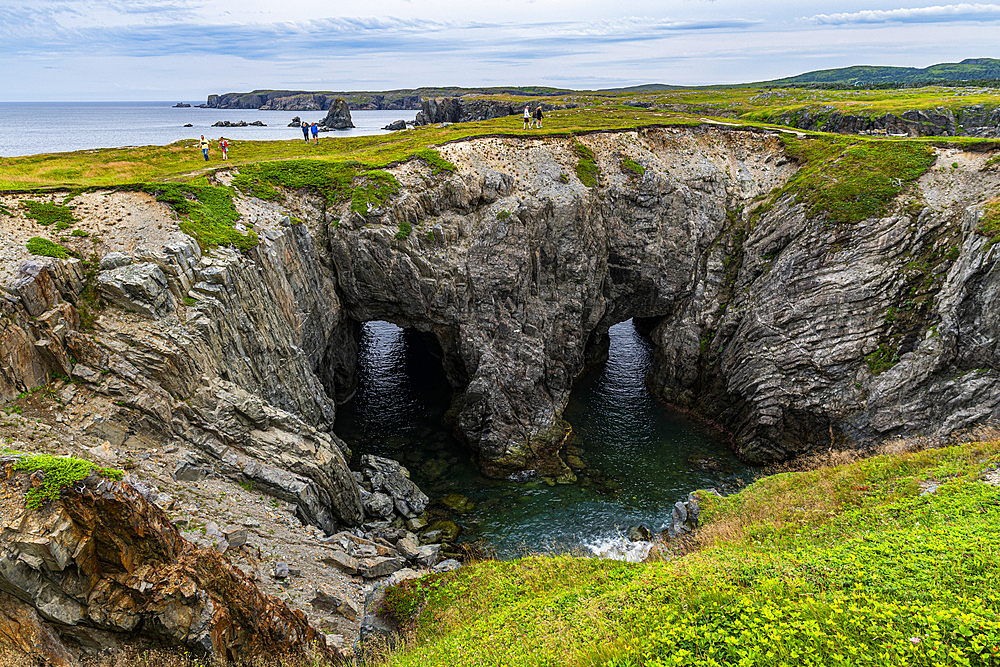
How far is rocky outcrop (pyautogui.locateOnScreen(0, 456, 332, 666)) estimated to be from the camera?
1195cm

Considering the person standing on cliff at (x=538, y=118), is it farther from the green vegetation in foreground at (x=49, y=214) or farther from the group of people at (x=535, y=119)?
the green vegetation in foreground at (x=49, y=214)

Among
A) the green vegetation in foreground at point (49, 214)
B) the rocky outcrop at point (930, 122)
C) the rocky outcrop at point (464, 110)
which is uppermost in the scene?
the rocky outcrop at point (464, 110)

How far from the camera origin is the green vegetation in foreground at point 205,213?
1122 inches

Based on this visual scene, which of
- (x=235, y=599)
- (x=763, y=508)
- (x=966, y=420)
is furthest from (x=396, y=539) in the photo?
(x=966, y=420)

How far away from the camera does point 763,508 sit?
68.0 ft

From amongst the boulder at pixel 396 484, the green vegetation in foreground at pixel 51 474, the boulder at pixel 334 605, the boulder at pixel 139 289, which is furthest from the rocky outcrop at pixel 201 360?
the green vegetation in foreground at pixel 51 474

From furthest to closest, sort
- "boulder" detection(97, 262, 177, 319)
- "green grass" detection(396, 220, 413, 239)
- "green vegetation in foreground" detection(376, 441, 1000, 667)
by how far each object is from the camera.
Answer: "green grass" detection(396, 220, 413, 239)
"boulder" detection(97, 262, 177, 319)
"green vegetation in foreground" detection(376, 441, 1000, 667)

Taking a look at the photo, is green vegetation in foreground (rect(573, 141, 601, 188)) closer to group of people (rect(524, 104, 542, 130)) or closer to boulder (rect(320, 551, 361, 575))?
group of people (rect(524, 104, 542, 130))

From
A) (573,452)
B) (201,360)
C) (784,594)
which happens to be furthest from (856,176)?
(201,360)

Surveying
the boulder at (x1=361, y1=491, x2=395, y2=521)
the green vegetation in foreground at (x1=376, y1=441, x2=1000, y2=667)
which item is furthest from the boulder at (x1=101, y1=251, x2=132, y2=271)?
the green vegetation in foreground at (x1=376, y1=441, x2=1000, y2=667)

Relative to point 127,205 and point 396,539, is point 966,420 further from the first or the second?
point 127,205

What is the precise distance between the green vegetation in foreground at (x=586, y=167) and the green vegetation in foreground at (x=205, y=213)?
2905 centimetres

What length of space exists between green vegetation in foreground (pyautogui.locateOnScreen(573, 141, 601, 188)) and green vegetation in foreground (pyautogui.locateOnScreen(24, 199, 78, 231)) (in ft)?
122

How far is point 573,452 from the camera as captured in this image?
40.7 meters
